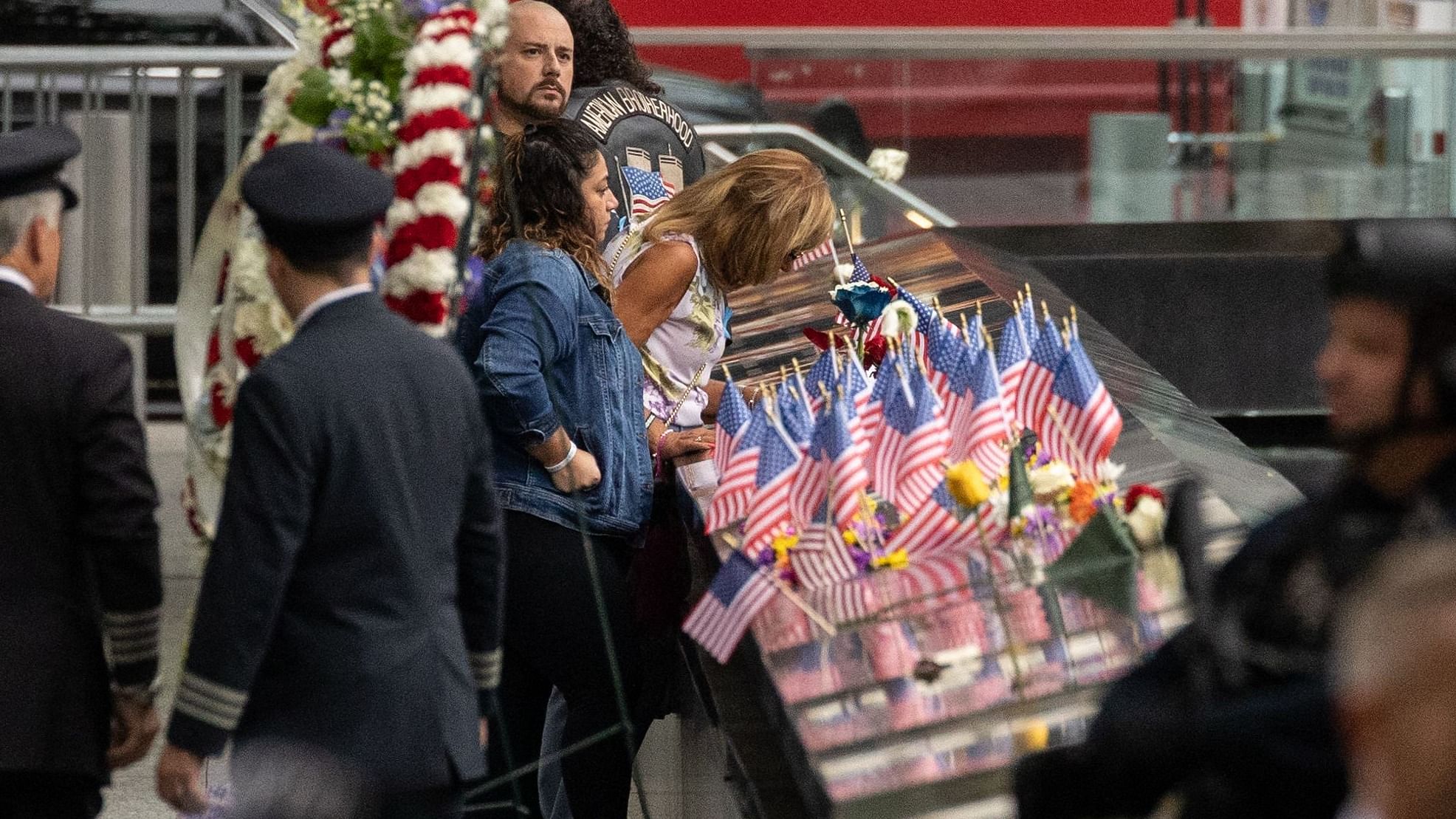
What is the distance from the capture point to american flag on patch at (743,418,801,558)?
160 inches

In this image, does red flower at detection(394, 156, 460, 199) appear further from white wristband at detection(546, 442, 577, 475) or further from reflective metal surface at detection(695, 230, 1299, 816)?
reflective metal surface at detection(695, 230, 1299, 816)

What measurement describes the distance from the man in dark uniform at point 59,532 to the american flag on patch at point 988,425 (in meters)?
1.82

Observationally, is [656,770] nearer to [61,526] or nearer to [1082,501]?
[1082,501]

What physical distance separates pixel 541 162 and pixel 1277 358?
624 cm

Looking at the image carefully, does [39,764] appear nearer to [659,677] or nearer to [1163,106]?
[659,677]

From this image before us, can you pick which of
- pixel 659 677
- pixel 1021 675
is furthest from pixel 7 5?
pixel 1021 675

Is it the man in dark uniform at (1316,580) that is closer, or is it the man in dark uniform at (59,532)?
the man in dark uniform at (1316,580)

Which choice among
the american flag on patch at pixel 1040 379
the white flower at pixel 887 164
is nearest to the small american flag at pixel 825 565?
the american flag on patch at pixel 1040 379

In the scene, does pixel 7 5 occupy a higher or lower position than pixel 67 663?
higher

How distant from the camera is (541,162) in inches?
167

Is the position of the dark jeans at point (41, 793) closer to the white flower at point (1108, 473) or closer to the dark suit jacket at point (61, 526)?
the dark suit jacket at point (61, 526)

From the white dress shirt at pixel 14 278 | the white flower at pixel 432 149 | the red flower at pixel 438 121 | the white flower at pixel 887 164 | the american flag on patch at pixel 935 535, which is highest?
the red flower at pixel 438 121

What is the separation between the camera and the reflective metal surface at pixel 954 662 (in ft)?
9.53

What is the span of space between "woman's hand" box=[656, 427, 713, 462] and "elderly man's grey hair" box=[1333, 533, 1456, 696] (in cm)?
340
